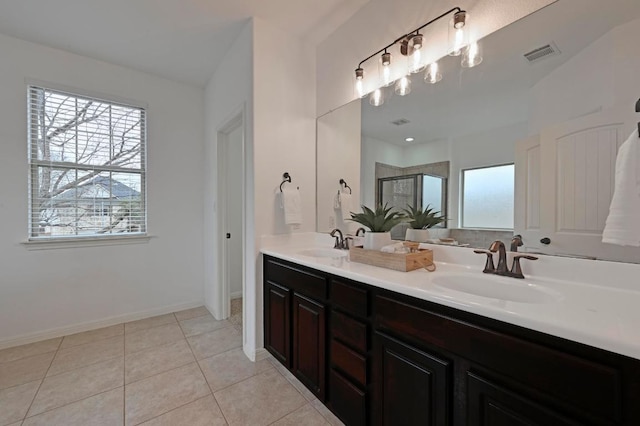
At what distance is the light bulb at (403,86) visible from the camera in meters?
1.79

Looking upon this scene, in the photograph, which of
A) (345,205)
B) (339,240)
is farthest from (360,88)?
(339,240)

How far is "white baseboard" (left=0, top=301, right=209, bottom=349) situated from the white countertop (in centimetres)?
233

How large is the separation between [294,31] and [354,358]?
2476 millimetres

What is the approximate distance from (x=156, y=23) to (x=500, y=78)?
8.24 ft

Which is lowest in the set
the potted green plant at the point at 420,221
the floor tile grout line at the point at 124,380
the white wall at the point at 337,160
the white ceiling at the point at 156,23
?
the floor tile grout line at the point at 124,380

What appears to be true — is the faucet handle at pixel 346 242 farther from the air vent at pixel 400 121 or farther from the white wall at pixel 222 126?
the air vent at pixel 400 121

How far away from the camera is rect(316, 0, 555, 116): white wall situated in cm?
136

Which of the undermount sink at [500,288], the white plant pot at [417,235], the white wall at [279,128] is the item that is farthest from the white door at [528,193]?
the white wall at [279,128]

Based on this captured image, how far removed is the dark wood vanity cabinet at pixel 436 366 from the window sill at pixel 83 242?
210 cm

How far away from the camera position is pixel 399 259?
1394mm

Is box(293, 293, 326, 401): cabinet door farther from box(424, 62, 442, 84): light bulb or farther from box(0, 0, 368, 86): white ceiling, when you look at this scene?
box(0, 0, 368, 86): white ceiling

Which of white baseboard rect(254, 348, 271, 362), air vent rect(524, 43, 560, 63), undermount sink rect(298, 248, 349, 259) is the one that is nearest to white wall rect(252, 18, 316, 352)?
white baseboard rect(254, 348, 271, 362)

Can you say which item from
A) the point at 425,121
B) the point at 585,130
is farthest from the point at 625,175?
the point at 425,121

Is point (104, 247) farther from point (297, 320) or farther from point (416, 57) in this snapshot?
point (416, 57)
